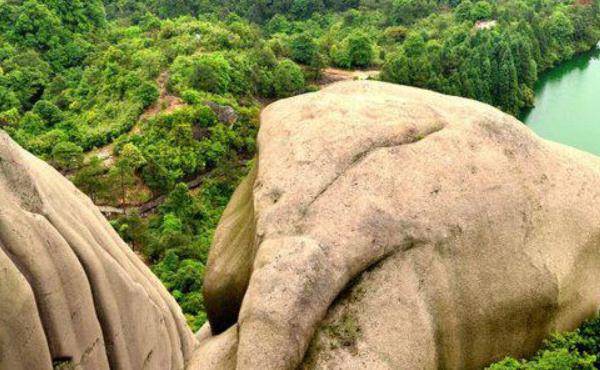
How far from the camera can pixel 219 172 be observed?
28641 mm

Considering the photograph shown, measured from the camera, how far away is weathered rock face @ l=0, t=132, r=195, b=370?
17.3ft

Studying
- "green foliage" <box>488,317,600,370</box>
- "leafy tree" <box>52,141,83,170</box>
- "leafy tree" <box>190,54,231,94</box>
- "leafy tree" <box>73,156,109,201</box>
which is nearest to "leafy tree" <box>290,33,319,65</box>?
"leafy tree" <box>190,54,231,94</box>

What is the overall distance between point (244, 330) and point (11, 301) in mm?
1923

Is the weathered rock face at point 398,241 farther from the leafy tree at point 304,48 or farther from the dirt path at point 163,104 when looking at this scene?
the leafy tree at point 304,48

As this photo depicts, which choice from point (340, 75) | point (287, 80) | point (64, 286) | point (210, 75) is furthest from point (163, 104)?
point (64, 286)

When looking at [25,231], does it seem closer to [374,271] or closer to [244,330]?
[244,330]

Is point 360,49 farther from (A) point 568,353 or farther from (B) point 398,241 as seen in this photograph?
(B) point 398,241

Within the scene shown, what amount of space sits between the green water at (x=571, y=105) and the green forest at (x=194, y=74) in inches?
32.5

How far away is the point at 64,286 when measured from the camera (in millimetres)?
5688

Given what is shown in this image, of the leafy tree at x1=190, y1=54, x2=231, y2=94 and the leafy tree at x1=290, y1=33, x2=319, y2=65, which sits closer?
the leafy tree at x1=190, y1=54, x2=231, y2=94

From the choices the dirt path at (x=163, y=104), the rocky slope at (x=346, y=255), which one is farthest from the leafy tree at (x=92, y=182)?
the rocky slope at (x=346, y=255)

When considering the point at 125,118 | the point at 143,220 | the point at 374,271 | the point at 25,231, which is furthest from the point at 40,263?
the point at 125,118

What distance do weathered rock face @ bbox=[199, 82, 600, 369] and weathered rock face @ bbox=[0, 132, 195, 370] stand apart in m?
0.85

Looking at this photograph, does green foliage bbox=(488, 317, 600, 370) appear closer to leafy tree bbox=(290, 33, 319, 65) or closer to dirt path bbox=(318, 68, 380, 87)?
dirt path bbox=(318, 68, 380, 87)
